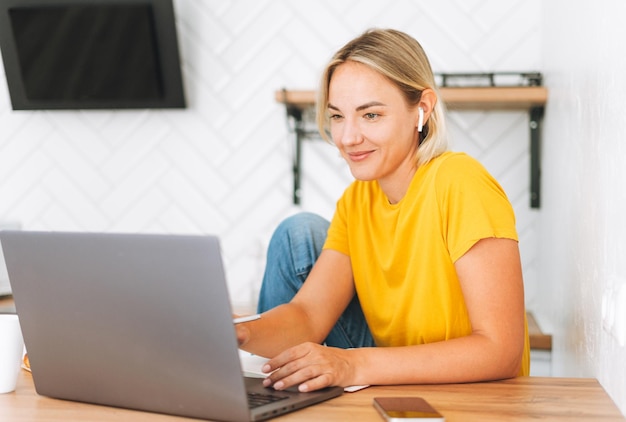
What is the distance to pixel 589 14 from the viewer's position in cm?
140

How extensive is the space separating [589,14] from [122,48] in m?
1.59

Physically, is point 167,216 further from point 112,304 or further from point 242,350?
point 112,304

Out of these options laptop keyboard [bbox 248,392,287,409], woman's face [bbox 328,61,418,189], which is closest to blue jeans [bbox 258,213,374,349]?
woman's face [bbox 328,61,418,189]

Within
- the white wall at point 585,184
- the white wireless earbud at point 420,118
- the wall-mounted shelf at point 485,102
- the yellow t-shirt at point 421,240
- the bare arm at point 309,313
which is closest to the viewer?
the white wall at point 585,184

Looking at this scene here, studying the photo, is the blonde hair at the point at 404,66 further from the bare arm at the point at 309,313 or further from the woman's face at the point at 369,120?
the bare arm at the point at 309,313

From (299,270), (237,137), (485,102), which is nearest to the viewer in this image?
(299,270)

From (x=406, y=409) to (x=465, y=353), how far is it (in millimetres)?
248

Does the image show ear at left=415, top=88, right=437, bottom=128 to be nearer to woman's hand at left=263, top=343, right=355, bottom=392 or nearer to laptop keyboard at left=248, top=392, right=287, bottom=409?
woman's hand at left=263, top=343, right=355, bottom=392

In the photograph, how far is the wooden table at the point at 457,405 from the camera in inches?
39.6

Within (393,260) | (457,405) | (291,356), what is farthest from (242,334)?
(457,405)

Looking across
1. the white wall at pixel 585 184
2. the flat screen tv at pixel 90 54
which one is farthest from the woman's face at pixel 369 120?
the flat screen tv at pixel 90 54

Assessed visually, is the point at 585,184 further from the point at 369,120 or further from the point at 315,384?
the point at 315,384

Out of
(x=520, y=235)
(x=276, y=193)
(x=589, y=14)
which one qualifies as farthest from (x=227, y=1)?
(x=589, y=14)

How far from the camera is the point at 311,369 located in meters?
1.11
